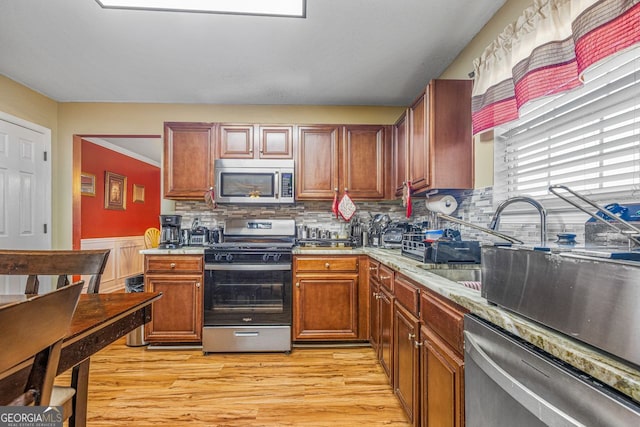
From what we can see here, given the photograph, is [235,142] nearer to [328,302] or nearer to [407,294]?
[328,302]

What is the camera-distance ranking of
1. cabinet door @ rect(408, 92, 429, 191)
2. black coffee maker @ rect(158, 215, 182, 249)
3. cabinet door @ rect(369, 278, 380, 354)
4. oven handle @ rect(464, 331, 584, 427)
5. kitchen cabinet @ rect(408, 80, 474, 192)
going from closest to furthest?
oven handle @ rect(464, 331, 584, 427) → kitchen cabinet @ rect(408, 80, 474, 192) → cabinet door @ rect(408, 92, 429, 191) → cabinet door @ rect(369, 278, 380, 354) → black coffee maker @ rect(158, 215, 182, 249)

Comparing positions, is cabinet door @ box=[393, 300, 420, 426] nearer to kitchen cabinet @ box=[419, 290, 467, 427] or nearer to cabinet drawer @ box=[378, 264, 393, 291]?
kitchen cabinet @ box=[419, 290, 467, 427]

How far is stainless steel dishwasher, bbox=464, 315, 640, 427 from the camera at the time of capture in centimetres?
57

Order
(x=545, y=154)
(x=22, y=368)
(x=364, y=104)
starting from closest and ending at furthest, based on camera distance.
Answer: (x=22, y=368), (x=545, y=154), (x=364, y=104)

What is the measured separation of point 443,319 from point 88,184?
5.00m

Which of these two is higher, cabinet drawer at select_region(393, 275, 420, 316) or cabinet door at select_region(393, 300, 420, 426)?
cabinet drawer at select_region(393, 275, 420, 316)

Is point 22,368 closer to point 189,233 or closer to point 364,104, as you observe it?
point 189,233

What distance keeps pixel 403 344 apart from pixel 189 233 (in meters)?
2.35

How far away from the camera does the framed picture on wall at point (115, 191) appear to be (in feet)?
16.1

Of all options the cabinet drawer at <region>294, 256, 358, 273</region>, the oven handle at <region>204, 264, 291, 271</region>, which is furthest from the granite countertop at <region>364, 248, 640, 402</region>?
the oven handle at <region>204, 264, 291, 271</region>

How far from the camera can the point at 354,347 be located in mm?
2801

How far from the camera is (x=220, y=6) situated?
1833mm

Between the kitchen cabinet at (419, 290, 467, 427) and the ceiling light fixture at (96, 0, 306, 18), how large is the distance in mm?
1735

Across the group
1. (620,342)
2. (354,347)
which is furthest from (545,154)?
(354,347)
